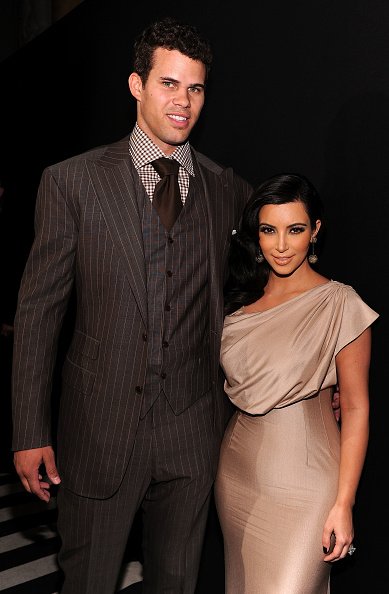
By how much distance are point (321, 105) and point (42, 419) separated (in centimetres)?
130

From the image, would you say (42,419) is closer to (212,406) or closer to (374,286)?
(212,406)

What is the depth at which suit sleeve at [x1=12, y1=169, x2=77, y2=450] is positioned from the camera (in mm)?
1857

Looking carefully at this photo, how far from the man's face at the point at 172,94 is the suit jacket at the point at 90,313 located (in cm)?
16

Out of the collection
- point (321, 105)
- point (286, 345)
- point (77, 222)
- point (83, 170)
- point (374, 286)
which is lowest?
point (286, 345)

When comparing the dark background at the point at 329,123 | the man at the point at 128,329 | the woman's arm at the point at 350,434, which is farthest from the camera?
the dark background at the point at 329,123

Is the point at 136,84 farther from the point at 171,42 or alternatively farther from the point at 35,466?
the point at 35,466

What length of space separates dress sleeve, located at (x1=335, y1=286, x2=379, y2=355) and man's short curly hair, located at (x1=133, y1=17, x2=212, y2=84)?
811 mm

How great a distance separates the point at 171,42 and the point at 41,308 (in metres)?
0.82

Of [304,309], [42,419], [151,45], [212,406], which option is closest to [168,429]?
[212,406]

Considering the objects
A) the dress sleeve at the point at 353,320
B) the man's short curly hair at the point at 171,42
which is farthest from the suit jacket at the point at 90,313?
the dress sleeve at the point at 353,320

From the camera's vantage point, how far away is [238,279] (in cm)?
215

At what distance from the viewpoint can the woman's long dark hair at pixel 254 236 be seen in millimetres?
1933

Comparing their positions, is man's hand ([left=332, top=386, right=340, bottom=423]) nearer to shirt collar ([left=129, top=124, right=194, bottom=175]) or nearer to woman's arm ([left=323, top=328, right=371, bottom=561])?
woman's arm ([left=323, top=328, right=371, bottom=561])

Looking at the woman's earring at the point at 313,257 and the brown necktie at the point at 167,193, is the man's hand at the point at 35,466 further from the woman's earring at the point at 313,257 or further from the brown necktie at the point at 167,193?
the woman's earring at the point at 313,257
